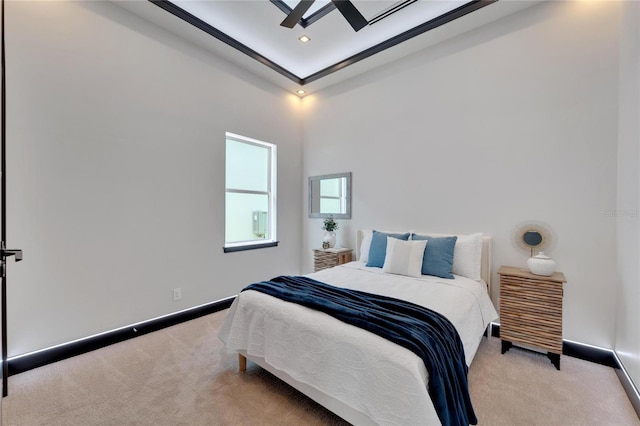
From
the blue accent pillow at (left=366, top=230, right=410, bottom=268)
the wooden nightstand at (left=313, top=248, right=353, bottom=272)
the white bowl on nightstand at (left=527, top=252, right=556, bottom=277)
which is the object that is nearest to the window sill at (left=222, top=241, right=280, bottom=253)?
the wooden nightstand at (left=313, top=248, right=353, bottom=272)

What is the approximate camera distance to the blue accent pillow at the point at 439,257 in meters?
2.68

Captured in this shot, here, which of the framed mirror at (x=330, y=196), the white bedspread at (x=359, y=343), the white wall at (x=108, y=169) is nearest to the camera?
the white bedspread at (x=359, y=343)

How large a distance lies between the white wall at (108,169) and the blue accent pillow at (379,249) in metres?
1.81

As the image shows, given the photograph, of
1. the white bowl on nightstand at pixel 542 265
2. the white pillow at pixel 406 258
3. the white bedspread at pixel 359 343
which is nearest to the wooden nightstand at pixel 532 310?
the white bowl on nightstand at pixel 542 265

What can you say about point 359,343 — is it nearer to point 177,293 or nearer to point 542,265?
point 542,265

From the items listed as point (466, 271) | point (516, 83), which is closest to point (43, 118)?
point (466, 271)

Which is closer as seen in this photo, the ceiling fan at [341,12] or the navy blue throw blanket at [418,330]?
the navy blue throw blanket at [418,330]

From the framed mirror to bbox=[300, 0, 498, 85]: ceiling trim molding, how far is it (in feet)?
4.80

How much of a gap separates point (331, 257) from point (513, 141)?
8.08ft

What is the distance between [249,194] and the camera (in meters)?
4.01

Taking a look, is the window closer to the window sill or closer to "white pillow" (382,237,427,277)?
the window sill

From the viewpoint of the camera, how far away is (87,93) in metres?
2.50

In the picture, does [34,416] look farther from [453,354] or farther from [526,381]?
[526,381]

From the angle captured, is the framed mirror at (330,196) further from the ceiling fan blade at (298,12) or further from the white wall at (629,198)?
the white wall at (629,198)
